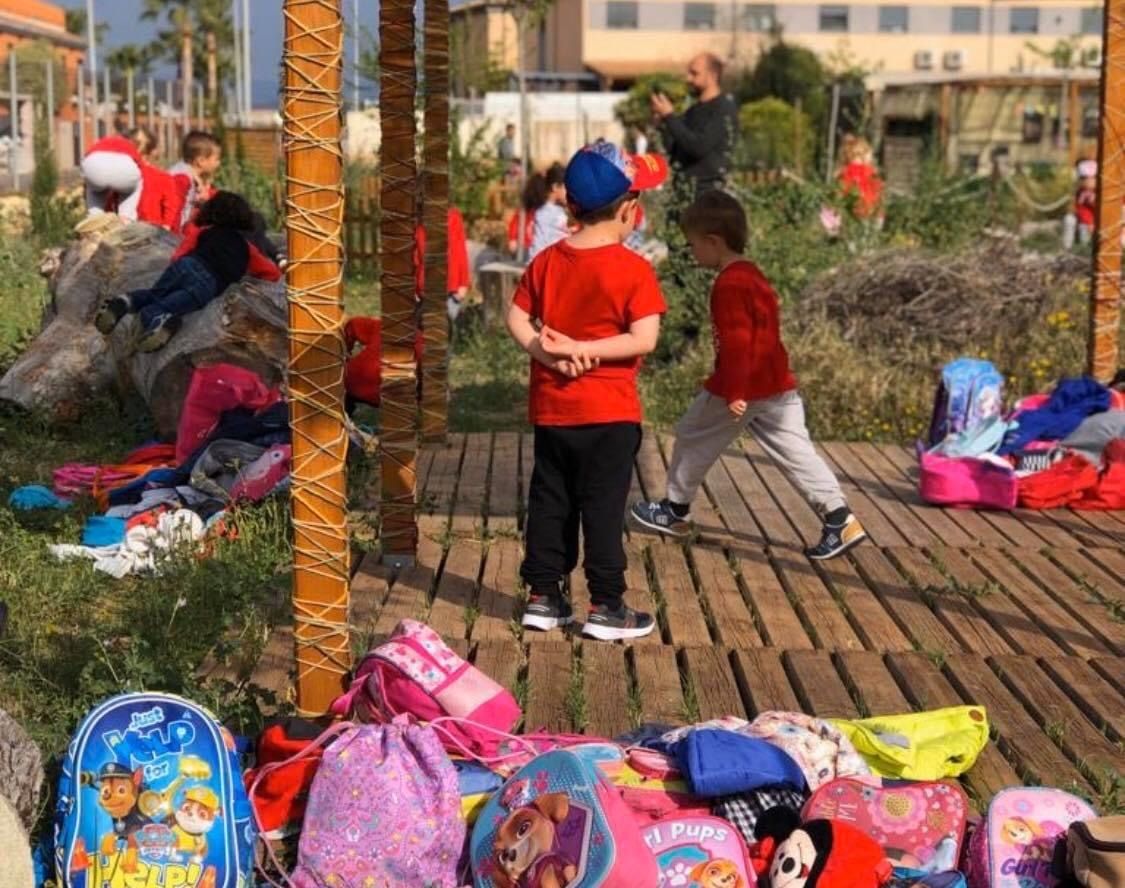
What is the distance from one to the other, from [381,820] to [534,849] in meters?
0.39

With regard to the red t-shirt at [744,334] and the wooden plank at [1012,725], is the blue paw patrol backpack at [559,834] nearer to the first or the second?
the wooden plank at [1012,725]

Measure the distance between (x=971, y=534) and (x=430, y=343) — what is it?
2.86m

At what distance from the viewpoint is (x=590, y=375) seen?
5.15 metres

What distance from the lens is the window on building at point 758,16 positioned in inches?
2985

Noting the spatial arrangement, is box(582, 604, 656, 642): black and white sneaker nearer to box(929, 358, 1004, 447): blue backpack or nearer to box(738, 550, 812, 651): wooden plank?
box(738, 550, 812, 651): wooden plank

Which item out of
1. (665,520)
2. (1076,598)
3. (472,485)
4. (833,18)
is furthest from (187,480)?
(833,18)

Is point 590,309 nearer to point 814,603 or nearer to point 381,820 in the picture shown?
point 814,603

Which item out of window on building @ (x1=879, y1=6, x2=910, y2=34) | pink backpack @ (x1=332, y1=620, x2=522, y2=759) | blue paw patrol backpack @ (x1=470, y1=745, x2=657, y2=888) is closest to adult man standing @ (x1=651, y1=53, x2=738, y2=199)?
pink backpack @ (x1=332, y1=620, x2=522, y2=759)

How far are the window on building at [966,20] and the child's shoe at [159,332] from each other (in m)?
77.4

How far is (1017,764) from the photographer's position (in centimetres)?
432

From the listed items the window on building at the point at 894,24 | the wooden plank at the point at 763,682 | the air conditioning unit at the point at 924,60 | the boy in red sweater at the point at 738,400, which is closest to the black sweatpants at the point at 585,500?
the wooden plank at the point at 763,682

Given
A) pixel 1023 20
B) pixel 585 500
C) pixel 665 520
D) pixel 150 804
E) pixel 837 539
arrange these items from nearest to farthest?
1. pixel 150 804
2. pixel 585 500
3. pixel 837 539
4. pixel 665 520
5. pixel 1023 20

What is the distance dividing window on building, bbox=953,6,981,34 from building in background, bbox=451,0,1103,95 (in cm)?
5

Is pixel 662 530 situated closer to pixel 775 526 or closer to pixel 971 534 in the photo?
pixel 775 526
